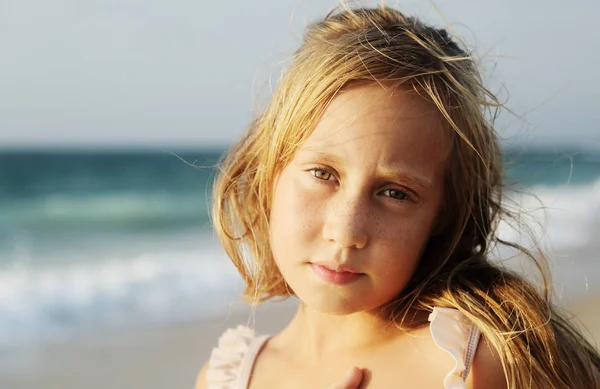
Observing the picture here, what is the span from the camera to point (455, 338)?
5.43 feet

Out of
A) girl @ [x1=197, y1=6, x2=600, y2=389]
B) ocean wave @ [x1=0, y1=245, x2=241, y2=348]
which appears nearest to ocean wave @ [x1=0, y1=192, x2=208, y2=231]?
ocean wave @ [x1=0, y1=245, x2=241, y2=348]

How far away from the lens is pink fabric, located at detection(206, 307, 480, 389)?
5.32 feet

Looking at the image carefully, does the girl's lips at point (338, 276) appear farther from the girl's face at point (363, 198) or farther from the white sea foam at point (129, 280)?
the white sea foam at point (129, 280)

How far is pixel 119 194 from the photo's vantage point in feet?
56.3

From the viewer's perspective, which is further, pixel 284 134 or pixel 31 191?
pixel 31 191

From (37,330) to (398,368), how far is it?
4523 mm


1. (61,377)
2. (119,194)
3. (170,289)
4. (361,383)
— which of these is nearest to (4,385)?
(61,377)

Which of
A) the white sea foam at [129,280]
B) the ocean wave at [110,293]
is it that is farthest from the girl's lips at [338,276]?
the ocean wave at [110,293]

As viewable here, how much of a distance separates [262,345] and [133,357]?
2754 mm

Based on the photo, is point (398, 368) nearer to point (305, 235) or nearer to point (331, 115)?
point (305, 235)

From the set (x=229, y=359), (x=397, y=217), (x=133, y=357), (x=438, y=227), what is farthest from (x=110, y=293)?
(x=397, y=217)

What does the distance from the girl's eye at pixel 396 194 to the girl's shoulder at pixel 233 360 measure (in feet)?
2.63

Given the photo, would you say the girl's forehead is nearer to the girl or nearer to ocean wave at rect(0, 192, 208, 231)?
the girl

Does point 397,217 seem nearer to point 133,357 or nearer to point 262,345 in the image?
point 262,345
